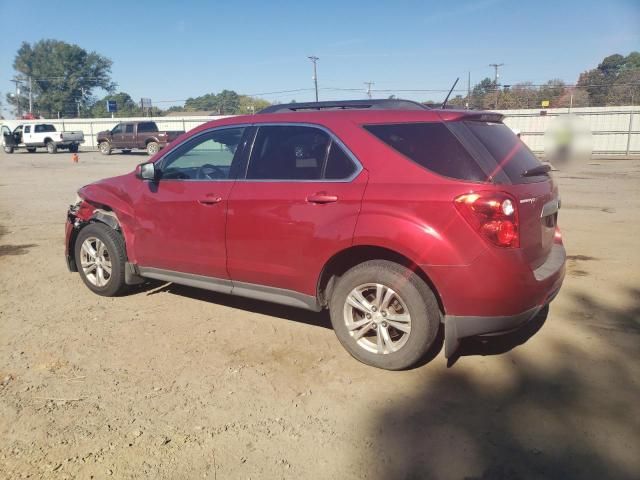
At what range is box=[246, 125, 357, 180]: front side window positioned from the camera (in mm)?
3680

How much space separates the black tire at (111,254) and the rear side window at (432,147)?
109 inches

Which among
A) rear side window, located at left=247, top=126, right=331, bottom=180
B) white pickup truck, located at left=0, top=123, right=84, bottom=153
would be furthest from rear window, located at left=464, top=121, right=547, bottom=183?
white pickup truck, located at left=0, top=123, right=84, bottom=153

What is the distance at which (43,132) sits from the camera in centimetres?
3453

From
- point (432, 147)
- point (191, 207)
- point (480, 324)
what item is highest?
point (432, 147)

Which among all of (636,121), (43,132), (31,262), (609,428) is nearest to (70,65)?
(43,132)

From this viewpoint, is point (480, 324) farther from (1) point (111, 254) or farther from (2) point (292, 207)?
(1) point (111, 254)

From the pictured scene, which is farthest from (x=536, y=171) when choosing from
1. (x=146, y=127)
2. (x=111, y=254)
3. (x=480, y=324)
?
(x=146, y=127)

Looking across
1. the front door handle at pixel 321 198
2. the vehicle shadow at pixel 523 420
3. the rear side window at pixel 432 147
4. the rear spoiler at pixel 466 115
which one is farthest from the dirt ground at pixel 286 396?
the rear spoiler at pixel 466 115

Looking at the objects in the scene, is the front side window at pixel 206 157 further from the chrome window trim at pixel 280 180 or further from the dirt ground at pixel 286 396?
the dirt ground at pixel 286 396

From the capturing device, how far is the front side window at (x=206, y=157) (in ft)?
14.1

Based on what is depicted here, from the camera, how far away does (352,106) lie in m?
3.93

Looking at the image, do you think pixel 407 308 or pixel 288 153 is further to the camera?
pixel 288 153

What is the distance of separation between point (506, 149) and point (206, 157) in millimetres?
2525

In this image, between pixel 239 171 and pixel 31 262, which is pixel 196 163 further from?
pixel 31 262
